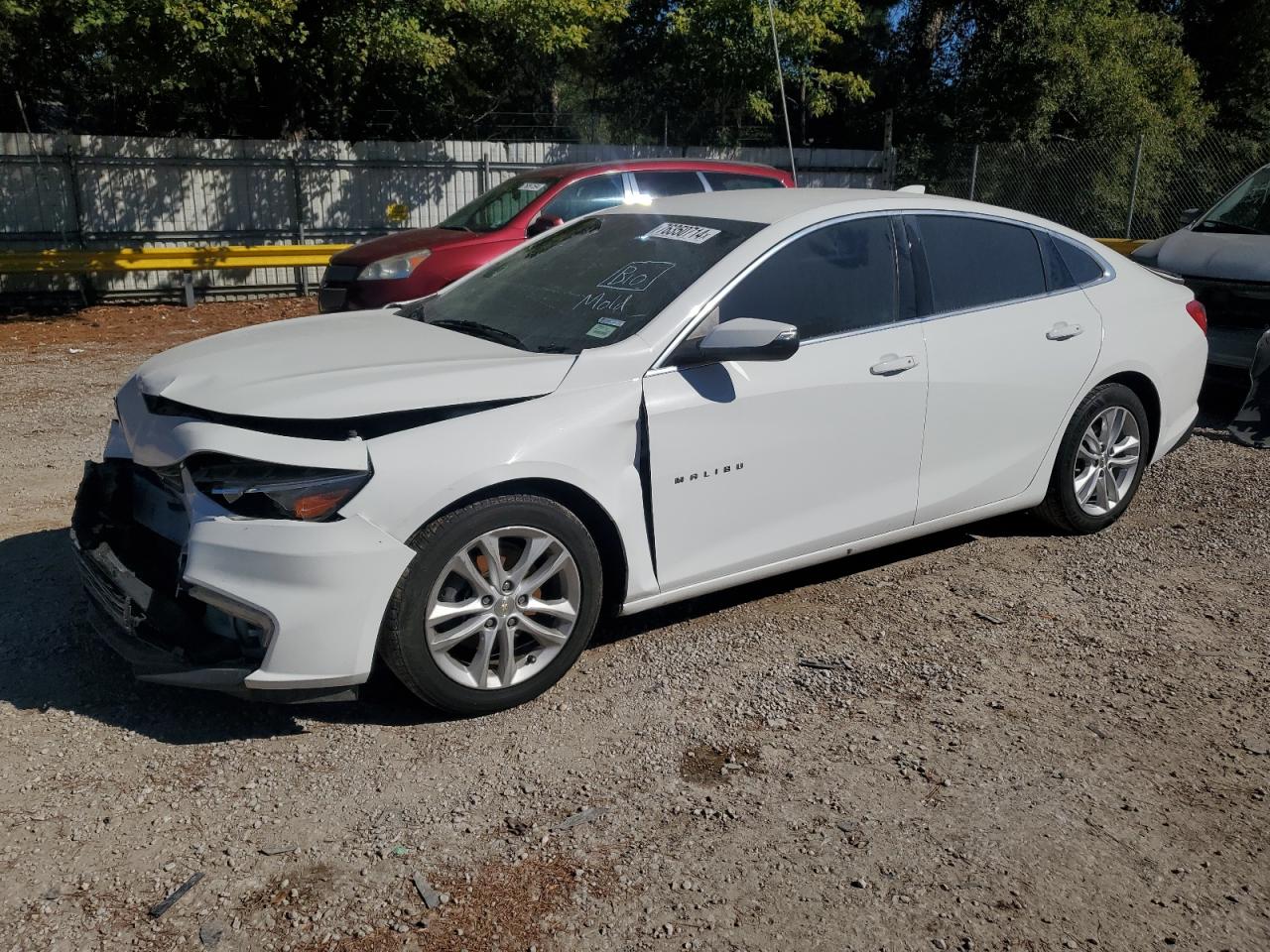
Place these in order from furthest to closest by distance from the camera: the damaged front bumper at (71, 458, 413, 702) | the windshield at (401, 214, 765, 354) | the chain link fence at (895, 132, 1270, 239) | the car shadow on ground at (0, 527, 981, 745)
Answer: the chain link fence at (895, 132, 1270, 239) → the windshield at (401, 214, 765, 354) → the car shadow on ground at (0, 527, 981, 745) → the damaged front bumper at (71, 458, 413, 702)

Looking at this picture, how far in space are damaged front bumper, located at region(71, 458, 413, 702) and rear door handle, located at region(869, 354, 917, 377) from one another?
2.08 m

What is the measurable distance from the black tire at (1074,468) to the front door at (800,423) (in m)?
1.08

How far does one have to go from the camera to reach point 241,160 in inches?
651

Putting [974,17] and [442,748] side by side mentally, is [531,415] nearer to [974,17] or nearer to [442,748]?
[442,748]

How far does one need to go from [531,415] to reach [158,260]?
42.1 ft

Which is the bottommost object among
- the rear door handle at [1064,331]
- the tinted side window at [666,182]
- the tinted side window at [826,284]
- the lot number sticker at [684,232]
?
the rear door handle at [1064,331]

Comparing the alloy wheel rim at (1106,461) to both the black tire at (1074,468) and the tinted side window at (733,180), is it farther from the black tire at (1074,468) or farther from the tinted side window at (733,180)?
the tinted side window at (733,180)

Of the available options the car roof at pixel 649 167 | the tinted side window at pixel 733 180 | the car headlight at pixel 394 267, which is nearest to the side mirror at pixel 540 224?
the car roof at pixel 649 167

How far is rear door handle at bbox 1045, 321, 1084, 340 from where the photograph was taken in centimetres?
521

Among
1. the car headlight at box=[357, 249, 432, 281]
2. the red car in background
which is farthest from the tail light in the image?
the car headlight at box=[357, 249, 432, 281]

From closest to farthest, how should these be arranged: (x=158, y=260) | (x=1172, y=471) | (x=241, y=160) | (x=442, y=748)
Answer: (x=442, y=748), (x=1172, y=471), (x=158, y=260), (x=241, y=160)

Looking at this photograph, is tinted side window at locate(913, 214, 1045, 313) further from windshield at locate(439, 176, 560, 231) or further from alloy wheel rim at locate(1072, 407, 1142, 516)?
windshield at locate(439, 176, 560, 231)

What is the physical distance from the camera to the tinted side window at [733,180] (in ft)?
36.8

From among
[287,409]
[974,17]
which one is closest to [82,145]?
[287,409]
